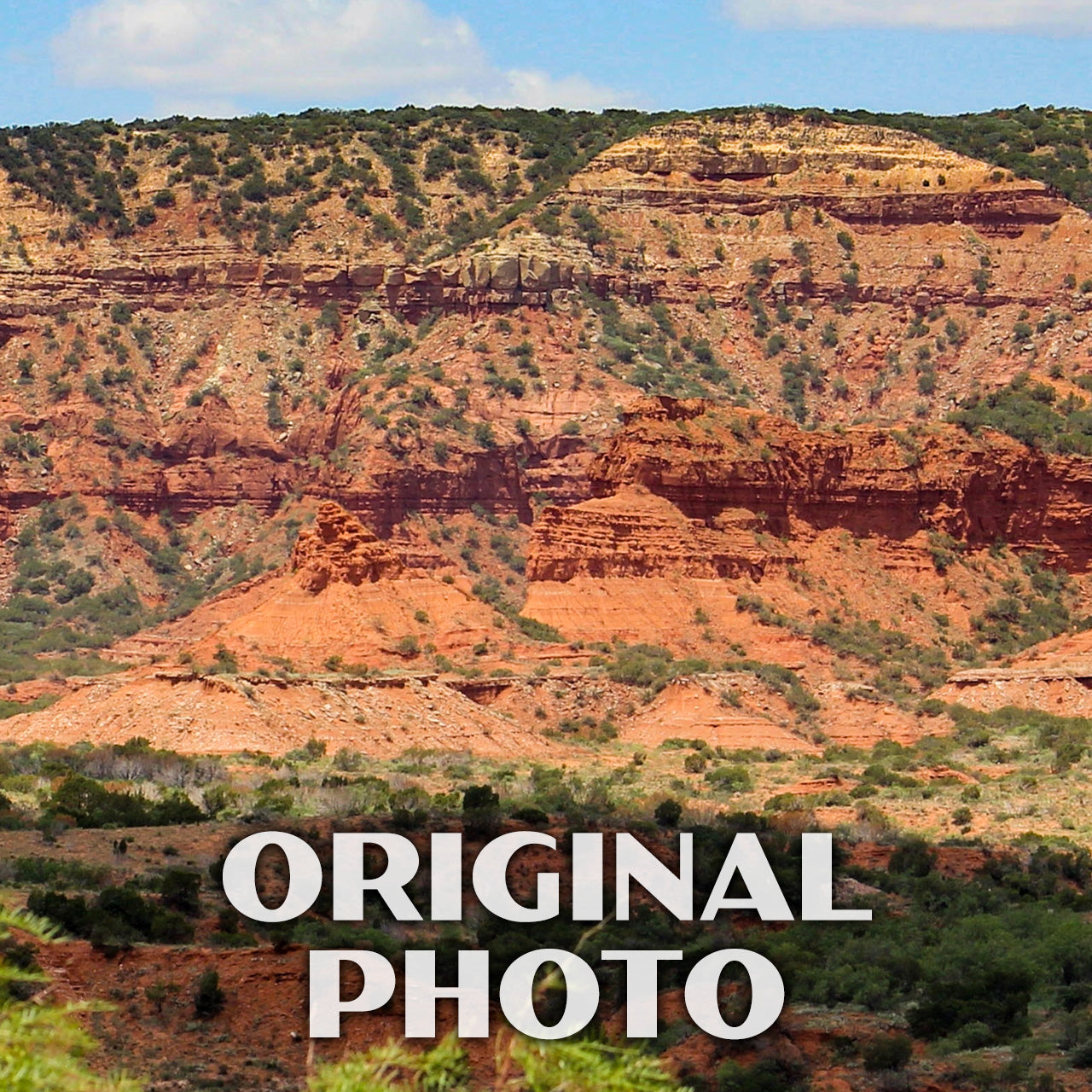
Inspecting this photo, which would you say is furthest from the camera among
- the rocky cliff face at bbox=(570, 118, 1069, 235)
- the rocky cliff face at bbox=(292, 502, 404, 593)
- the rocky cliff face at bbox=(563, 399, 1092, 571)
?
the rocky cliff face at bbox=(570, 118, 1069, 235)

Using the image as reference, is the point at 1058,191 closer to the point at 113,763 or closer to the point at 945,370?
the point at 945,370

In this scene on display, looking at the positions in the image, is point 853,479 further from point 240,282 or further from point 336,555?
point 240,282

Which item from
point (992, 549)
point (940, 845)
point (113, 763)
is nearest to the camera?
point (940, 845)

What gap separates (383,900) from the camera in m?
44.1

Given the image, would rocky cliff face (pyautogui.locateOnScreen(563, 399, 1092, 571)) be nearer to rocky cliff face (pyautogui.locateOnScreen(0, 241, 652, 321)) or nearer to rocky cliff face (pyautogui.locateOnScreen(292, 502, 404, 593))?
rocky cliff face (pyautogui.locateOnScreen(292, 502, 404, 593))

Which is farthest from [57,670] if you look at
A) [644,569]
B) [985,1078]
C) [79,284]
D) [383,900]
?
[985,1078]

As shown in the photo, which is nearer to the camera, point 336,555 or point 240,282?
point 336,555

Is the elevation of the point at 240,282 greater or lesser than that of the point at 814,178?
lesser

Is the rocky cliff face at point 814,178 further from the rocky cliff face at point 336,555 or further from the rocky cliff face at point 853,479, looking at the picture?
the rocky cliff face at point 336,555

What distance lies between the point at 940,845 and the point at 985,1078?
66.8 feet

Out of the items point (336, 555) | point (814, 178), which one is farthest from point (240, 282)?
point (336, 555)

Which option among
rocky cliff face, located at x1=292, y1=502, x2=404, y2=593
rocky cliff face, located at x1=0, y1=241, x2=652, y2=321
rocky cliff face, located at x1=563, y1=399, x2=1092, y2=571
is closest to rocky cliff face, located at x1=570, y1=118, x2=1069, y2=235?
rocky cliff face, located at x1=0, y1=241, x2=652, y2=321

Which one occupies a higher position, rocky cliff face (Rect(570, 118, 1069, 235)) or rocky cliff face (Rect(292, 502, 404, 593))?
rocky cliff face (Rect(570, 118, 1069, 235))

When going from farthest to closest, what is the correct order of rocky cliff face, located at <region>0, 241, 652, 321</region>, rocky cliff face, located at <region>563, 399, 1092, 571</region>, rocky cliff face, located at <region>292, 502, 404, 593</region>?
rocky cliff face, located at <region>0, 241, 652, 321</region> < rocky cliff face, located at <region>563, 399, 1092, 571</region> < rocky cliff face, located at <region>292, 502, 404, 593</region>
